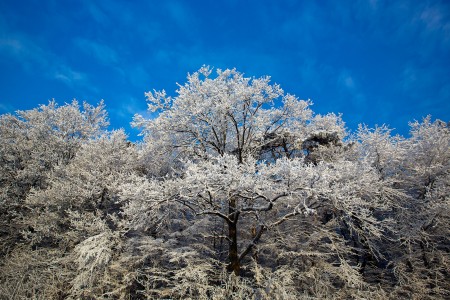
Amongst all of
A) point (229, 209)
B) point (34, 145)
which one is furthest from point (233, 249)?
point (34, 145)

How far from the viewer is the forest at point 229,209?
1109 cm

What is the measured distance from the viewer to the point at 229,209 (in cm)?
1359

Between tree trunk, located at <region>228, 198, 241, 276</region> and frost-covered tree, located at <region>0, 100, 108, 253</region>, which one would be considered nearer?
tree trunk, located at <region>228, 198, 241, 276</region>

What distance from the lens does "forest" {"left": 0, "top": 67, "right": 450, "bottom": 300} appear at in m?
11.1

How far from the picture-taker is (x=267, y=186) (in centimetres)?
1036

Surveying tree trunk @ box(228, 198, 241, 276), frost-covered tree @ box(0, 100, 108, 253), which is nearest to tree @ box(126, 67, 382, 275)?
tree trunk @ box(228, 198, 241, 276)

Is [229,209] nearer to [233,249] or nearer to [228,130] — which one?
[233,249]

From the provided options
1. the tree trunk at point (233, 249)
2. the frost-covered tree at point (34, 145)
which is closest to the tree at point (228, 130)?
the tree trunk at point (233, 249)

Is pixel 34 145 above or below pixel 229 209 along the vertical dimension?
above

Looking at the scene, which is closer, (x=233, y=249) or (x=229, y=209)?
(x=233, y=249)

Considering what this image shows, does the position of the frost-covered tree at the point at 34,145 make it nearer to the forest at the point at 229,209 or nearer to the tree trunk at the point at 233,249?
the forest at the point at 229,209

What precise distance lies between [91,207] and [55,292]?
19.6ft

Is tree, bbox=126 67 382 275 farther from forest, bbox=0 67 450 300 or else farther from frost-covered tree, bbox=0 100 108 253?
frost-covered tree, bbox=0 100 108 253

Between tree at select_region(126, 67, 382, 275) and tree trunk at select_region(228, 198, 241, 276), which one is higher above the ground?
tree at select_region(126, 67, 382, 275)
